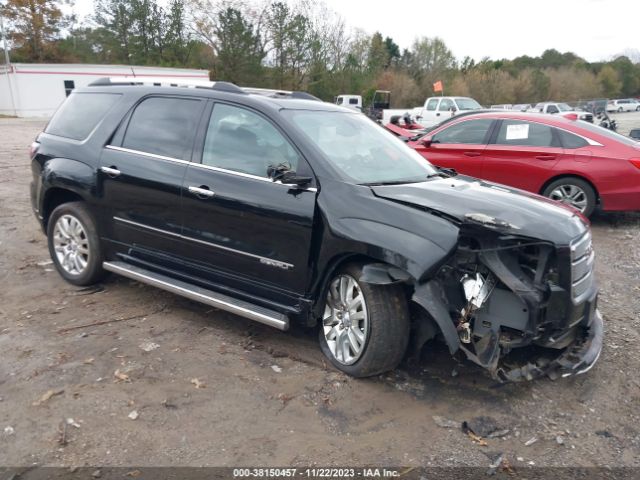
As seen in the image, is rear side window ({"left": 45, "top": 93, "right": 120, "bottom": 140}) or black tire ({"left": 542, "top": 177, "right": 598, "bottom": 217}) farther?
black tire ({"left": 542, "top": 177, "right": 598, "bottom": 217})

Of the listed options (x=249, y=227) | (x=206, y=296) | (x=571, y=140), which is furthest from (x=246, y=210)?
(x=571, y=140)

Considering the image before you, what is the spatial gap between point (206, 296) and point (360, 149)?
169 cm

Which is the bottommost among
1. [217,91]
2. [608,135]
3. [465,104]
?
[465,104]

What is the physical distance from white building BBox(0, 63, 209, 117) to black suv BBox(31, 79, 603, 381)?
37.0m

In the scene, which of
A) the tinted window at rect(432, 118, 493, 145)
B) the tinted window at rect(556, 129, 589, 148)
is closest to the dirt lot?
the tinted window at rect(556, 129, 589, 148)

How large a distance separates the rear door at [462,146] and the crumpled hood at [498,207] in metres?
4.47

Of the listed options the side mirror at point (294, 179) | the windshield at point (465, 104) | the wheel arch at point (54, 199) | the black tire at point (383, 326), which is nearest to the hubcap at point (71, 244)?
the wheel arch at point (54, 199)

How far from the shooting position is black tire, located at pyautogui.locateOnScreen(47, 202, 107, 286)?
5.04m

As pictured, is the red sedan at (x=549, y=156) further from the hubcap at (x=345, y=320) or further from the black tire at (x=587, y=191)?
the hubcap at (x=345, y=320)

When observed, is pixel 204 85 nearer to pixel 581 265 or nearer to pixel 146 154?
pixel 146 154

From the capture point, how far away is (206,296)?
4207 millimetres

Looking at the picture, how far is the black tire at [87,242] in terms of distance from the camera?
504 cm

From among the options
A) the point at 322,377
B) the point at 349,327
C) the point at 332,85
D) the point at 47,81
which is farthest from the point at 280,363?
the point at 332,85

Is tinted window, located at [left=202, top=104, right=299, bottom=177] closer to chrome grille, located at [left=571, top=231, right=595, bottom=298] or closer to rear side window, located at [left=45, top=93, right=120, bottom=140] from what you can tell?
→ rear side window, located at [left=45, top=93, right=120, bottom=140]
